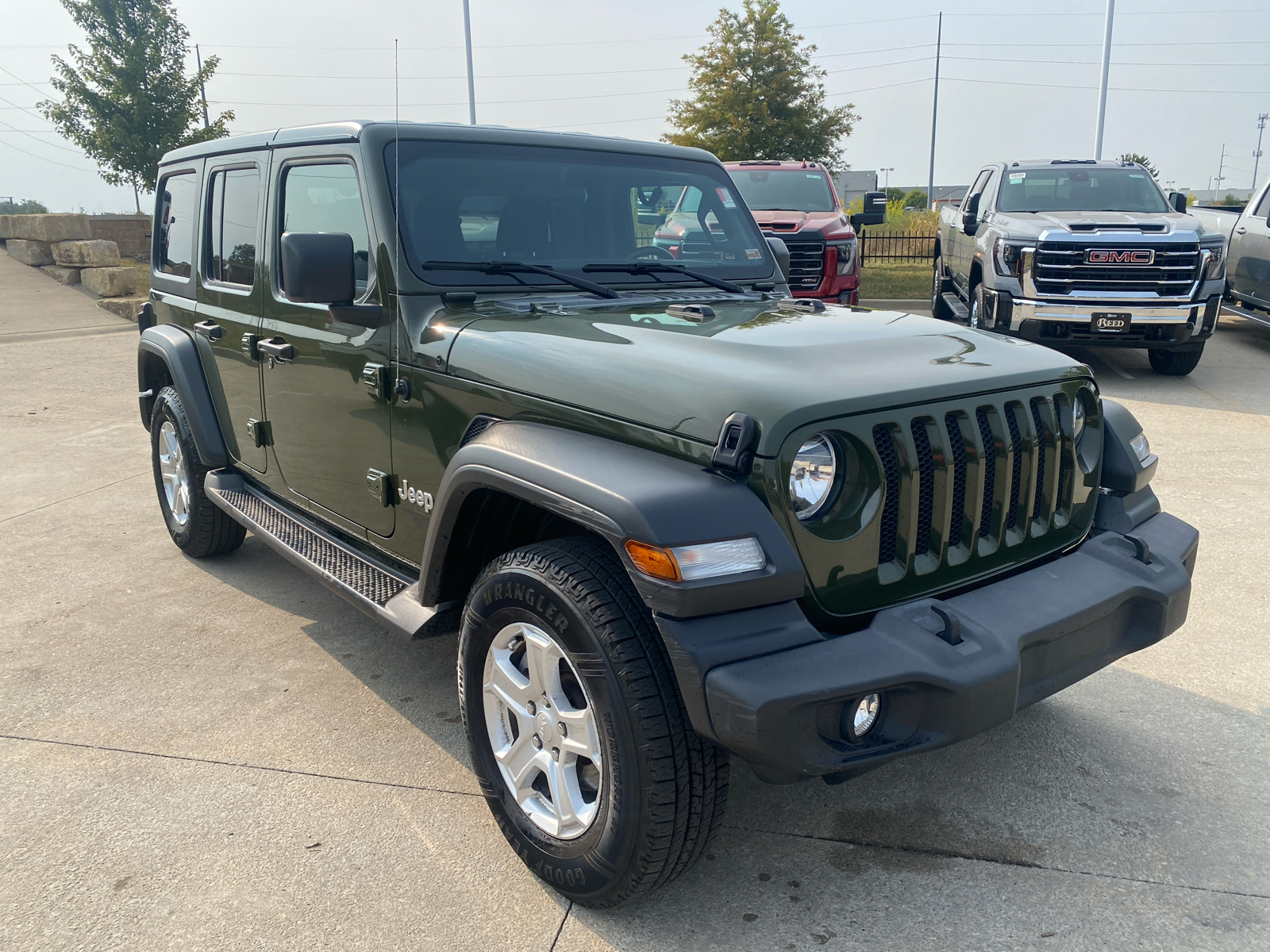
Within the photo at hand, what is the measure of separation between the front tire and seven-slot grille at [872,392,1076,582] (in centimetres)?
765

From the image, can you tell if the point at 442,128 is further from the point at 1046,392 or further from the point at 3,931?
the point at 3,931

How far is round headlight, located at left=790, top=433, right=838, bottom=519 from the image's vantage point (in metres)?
2.20

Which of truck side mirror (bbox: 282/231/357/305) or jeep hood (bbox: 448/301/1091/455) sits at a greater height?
truck side mirror (bbox: 282/231/357/305)

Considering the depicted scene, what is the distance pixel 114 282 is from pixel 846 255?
1139cm

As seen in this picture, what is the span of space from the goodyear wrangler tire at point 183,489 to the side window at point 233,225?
0.70m

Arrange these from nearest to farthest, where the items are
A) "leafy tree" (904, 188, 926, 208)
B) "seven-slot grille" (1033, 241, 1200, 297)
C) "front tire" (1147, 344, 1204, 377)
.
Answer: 1. "seven-slot grille" (1033, 241, 1200, 297)
2. "front tire" (1147, 344, 1204, 377)
3. "leafy tree" (904, 188, 926, 208)

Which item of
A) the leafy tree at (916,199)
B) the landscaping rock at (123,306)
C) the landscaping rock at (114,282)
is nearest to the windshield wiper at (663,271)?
the landscaping rock at (123,306)

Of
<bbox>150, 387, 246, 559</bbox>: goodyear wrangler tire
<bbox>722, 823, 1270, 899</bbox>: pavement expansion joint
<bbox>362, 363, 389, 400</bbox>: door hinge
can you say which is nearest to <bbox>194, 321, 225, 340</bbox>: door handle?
<bbox>150, 387, 246, 559</bbox>: goodyear wrangler tire

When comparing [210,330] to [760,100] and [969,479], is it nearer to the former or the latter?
[969,479]

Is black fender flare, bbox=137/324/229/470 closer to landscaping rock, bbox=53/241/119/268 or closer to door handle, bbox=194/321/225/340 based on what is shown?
door handle, bbox=194/321/225/340

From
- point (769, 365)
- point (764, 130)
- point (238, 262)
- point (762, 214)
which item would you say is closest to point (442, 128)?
point (238, 262)

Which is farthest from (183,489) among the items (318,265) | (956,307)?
(956,307)

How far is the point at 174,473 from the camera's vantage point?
5.02 meters

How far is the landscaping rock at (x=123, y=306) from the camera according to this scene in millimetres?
14445
